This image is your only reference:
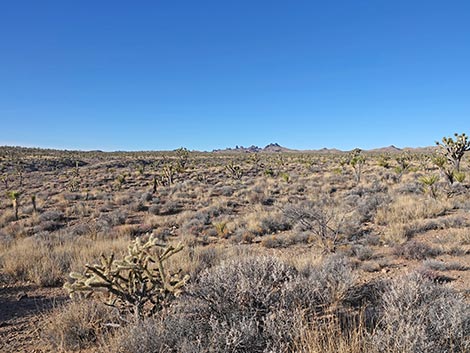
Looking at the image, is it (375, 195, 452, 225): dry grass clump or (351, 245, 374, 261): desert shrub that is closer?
(351, 245, 374, 261): desert shrub

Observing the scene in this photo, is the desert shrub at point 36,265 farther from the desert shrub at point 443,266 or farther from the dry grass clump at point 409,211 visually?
the dry grass clump at point 409,211

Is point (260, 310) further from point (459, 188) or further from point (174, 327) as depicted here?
point (459, 188)

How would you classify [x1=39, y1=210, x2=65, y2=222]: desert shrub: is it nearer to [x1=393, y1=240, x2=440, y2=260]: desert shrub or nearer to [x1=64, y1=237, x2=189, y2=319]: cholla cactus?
[x1=64, y1=237, x2=189, y2=319]: cholla cactus

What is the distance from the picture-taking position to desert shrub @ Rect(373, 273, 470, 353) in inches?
106

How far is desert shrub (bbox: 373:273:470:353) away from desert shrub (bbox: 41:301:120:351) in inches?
117

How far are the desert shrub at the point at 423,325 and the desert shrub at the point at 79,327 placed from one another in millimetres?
2959

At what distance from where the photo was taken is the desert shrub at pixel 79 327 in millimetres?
3791

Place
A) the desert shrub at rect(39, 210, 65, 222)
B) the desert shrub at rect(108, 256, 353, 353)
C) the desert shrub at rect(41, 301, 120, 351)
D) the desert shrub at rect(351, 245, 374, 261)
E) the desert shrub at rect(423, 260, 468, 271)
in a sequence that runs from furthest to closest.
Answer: the desert shrub at rect(39, 210, 65, 222), the desert shrub at rect(351, 245, 374, 261), the desert shrub at rect(423, 260, 468, 271), the desert shrub at rect(41, 301, 120, 351), the desert shrub at rect(108, 256, 353, 353)

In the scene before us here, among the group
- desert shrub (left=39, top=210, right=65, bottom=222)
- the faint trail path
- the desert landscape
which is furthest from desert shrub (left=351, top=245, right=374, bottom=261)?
desert shrub (left=39, top=210, right=65, bottom=222)

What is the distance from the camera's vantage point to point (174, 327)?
10.7 ft

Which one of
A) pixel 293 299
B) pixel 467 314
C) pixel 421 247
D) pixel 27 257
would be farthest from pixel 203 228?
pixel 467 314

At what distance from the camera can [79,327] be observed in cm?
394

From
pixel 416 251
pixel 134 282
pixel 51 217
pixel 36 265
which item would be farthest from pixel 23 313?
pixel 51 217

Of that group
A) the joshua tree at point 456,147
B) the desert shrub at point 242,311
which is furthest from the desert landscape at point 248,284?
the joshua tree at point 456,147
